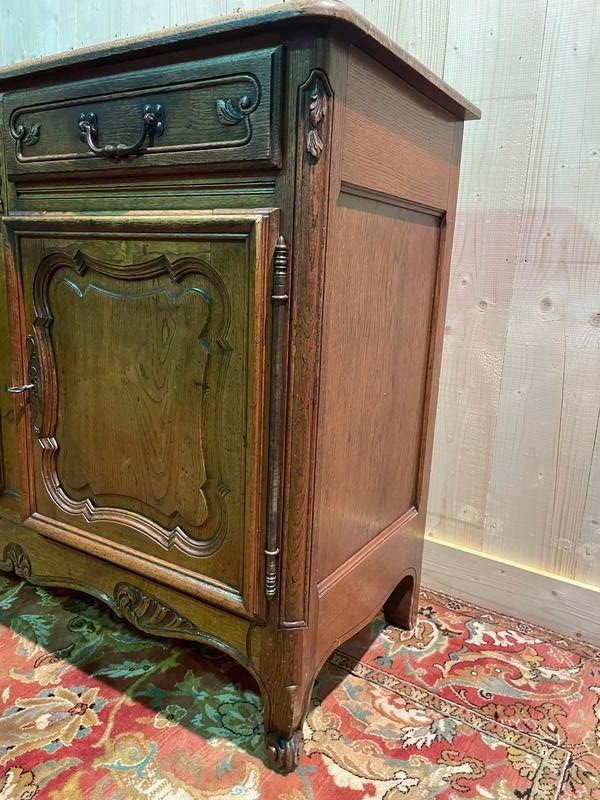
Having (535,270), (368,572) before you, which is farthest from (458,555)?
(535,270)

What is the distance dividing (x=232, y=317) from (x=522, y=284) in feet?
2.32

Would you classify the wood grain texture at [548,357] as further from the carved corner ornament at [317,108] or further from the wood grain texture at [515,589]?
the carved corner ornament at [317,108]

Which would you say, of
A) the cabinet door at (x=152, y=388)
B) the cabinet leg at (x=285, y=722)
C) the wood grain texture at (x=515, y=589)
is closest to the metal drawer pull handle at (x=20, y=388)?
the cabinet door at (x=152, y=388)

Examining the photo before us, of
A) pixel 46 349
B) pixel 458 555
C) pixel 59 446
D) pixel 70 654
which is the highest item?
pixel 46 349

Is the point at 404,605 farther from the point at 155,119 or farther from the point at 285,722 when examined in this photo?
the point at 155,119

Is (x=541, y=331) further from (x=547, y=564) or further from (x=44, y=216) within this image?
(x=44, y=216)

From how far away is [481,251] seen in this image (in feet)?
4.40

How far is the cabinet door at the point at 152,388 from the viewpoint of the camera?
88cm

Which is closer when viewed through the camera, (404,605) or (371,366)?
(371,366)

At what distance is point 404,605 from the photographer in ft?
4.40

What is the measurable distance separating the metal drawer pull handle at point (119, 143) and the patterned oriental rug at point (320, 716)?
91 centimetres

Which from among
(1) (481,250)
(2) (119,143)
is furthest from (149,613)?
(1) (481,250)

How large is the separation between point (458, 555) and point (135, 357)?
2.90 feet

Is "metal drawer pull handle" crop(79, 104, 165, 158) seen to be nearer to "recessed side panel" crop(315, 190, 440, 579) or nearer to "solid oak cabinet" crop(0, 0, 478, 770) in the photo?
"solid oak cabinet" crop(0, 0, 478, 770)
